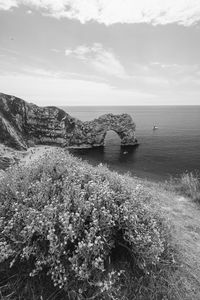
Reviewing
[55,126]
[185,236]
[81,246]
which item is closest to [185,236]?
[185,236]

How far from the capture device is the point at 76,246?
130 inches

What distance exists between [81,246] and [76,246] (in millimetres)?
126

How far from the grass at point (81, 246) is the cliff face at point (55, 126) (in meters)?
52.0

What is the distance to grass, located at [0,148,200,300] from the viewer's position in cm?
340

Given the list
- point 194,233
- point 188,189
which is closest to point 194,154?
point 188,189

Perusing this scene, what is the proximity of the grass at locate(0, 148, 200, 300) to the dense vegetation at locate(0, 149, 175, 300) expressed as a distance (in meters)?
0.02

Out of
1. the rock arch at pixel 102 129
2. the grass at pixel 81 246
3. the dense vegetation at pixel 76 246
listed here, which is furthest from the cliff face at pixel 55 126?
the dense vegetation at pixel 76 246

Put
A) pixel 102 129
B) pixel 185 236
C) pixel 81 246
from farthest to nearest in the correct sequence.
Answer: pixel 102 129, pixel 185 236, pixel 81 246

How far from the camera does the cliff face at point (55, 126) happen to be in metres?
53.2

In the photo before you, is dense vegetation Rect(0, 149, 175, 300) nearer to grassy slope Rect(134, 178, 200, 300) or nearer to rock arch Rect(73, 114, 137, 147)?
grassy slope Rect(134, 178, 200, 300)

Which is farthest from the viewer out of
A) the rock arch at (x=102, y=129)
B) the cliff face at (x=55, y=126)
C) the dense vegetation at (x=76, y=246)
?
the rock arch at (x=102, y=129)

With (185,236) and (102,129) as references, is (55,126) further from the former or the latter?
(185,236)

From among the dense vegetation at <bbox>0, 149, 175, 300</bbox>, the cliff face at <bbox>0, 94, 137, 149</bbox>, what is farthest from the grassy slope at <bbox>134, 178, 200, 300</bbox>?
the cliff face at <bbox>0, 94, 137, 149</bbox>

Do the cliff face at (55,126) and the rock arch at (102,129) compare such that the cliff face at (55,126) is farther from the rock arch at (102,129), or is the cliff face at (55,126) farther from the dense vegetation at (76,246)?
the dense vegetation at (76,246)
